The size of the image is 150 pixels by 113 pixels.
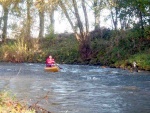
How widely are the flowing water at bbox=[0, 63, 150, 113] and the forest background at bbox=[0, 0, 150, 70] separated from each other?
659 cm

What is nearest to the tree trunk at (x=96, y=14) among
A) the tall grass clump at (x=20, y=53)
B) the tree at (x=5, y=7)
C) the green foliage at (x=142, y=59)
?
the green foliage at (x=142, y=59)

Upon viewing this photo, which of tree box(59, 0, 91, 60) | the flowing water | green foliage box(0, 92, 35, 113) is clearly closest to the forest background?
tree box(59, 0, 91, 60)

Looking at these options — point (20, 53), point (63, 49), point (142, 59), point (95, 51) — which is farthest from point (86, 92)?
point (63, 49)

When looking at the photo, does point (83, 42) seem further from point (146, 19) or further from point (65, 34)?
point (65, 34)

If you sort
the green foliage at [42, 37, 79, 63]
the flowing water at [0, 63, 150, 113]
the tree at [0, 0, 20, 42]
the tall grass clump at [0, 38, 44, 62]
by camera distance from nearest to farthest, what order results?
the flowing water at [0, 63, 150, 113], the tall grass clump at [0, 38, 44, 62], the green foliage at [42, 37, 79, 63], the tree at [0, 0, 20, 42]

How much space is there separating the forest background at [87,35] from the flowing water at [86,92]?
659cm

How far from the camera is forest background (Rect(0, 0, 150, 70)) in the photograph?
28.5 meters

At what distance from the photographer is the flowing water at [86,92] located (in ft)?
38.0

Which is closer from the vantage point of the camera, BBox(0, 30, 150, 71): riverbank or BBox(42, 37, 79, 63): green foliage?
BBox(0, 30, 150, 71): riverbank

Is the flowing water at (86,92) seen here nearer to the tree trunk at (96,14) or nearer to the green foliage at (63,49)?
the tree trunk at (96,14)

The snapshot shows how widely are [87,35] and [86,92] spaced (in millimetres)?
16049

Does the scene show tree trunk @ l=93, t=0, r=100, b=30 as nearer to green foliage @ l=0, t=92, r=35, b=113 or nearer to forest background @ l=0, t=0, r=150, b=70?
forest background @ l=0, t=0, r=150, b=70

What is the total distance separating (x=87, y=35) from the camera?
3062 centimetres

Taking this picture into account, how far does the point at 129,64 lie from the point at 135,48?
3.41 metres
